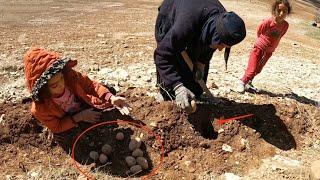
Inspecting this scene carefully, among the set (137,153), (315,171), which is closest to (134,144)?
(137,153)

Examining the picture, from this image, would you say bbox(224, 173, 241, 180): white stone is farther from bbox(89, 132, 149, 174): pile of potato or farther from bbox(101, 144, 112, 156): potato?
bbox(101, 144, 112, 156): potato

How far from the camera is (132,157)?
137 inches

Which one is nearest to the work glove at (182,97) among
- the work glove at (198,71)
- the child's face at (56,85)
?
the work glove at (198,71)

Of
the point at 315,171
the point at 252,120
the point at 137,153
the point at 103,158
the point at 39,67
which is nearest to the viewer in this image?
the point at 39,67

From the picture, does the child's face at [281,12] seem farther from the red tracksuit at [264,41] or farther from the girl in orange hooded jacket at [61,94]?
the girl in orange hooded jacket at [61,94]

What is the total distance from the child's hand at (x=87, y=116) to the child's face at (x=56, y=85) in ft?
0.82

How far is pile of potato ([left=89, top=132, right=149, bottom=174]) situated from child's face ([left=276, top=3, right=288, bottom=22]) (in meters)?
2.02

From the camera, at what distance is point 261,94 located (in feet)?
15.2

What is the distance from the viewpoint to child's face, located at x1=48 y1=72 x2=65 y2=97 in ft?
10.2

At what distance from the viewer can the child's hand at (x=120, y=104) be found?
3.39m

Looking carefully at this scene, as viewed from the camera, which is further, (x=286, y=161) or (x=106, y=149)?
(x=286, y=161)

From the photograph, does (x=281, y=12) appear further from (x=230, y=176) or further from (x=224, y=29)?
(x=230, y=176)

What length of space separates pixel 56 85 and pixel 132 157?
2.79 ft

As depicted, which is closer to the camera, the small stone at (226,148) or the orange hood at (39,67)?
the orange hood at (39,67)
